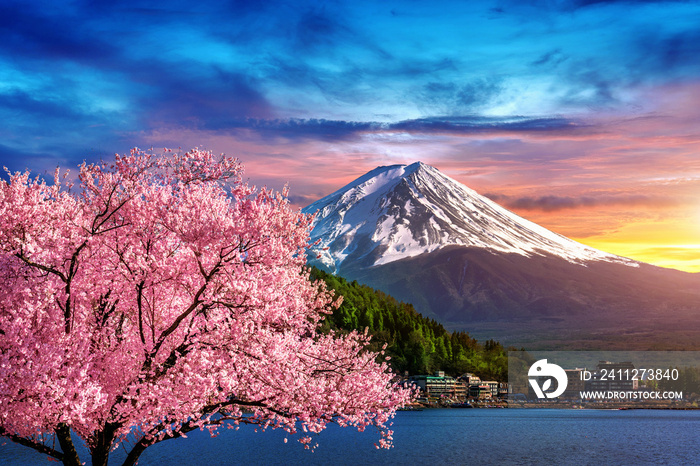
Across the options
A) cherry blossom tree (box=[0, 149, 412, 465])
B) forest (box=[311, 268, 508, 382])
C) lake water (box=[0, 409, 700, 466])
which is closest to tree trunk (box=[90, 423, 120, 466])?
cherry blossom tree (box=[0, 149, 412, 465])

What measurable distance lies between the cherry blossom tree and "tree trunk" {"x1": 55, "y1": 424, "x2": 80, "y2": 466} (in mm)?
39

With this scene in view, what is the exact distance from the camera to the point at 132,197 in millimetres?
15789

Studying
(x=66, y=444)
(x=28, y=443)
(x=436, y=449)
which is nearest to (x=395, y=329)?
(x=436, y=449)

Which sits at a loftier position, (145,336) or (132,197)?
(132,197)

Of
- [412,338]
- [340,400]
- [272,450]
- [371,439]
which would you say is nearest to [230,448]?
[272,450]

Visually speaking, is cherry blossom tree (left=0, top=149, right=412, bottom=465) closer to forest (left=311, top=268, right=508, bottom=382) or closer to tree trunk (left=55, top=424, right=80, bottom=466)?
tree trunk (left=55, top=424, right=80, bottom=466)

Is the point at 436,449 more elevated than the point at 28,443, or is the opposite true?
the point at 28,443

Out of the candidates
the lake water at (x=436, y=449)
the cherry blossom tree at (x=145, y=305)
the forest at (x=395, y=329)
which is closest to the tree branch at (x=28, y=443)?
the cherry blossom tree at (x=145, y=305)

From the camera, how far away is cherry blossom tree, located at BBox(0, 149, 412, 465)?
14.6 meters

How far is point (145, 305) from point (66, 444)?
3.92 metres

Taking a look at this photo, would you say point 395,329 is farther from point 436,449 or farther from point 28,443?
point 28,443

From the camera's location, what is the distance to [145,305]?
16406mm

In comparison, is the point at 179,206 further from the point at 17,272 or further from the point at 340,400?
the point at 340,400

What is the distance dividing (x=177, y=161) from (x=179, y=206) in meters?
2.31
